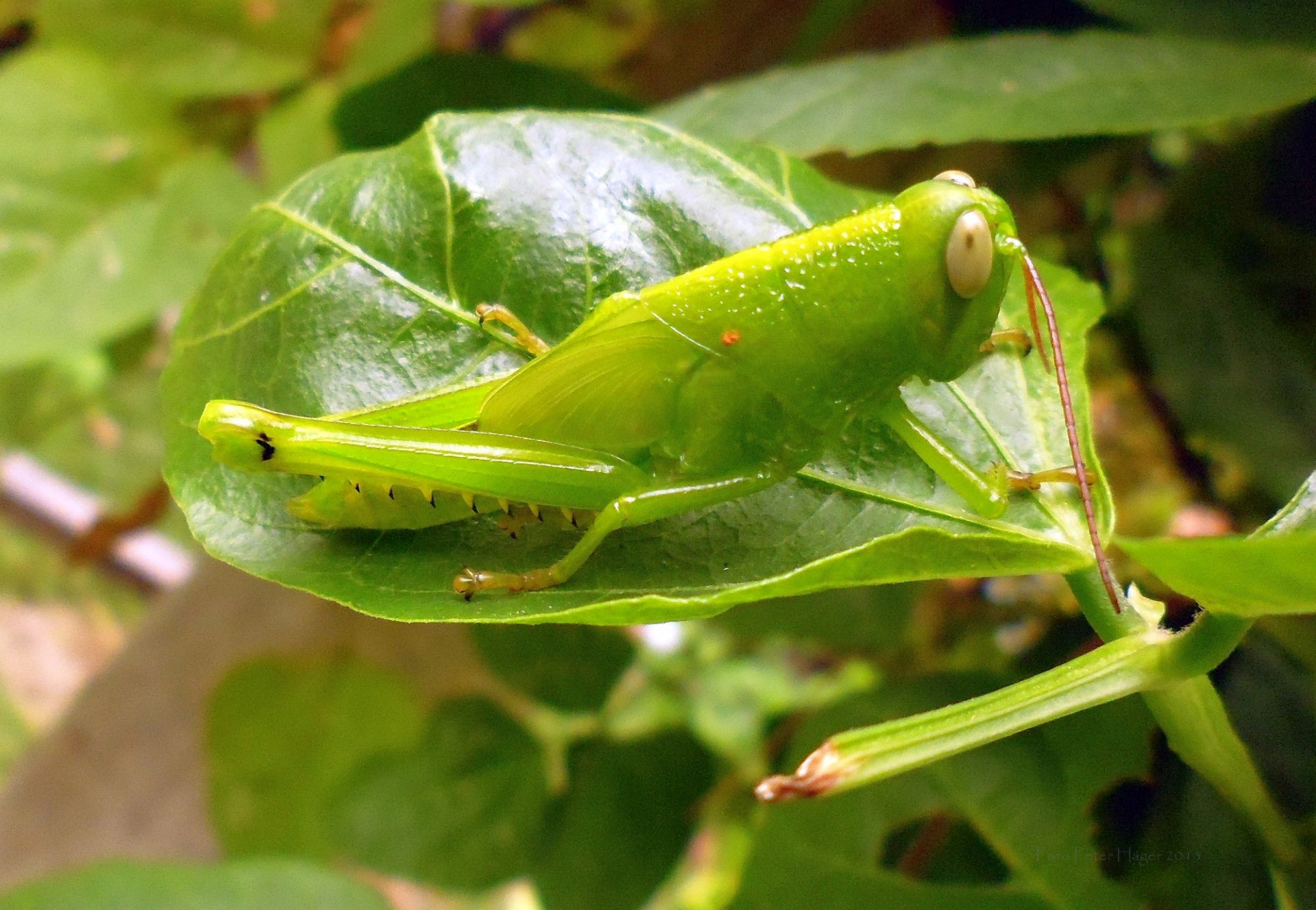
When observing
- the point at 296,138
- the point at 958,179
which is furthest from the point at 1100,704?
the point at 296,138

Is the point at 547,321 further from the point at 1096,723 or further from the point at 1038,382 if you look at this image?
the point at 1096,723

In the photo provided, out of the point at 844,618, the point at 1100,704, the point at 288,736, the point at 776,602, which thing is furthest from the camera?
the point at 288,736

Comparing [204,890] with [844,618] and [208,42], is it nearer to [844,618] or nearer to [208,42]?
[844,618]

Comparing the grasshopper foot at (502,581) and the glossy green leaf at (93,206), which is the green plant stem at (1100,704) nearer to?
the grasshopper foot at (502,581)

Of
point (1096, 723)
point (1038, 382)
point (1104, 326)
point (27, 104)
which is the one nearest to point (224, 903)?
point (1096, 723)

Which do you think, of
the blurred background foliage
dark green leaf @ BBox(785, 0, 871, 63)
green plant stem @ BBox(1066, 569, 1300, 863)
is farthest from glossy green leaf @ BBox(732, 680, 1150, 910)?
dark green leaf @ BBox(785, 0, 871, 63)

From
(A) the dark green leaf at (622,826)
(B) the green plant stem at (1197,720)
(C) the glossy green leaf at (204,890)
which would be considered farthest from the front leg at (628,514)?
(A) the dark green leaf at (622,826)

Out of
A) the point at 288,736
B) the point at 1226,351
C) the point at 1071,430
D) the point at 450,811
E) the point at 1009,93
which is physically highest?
the point at 1009,93
